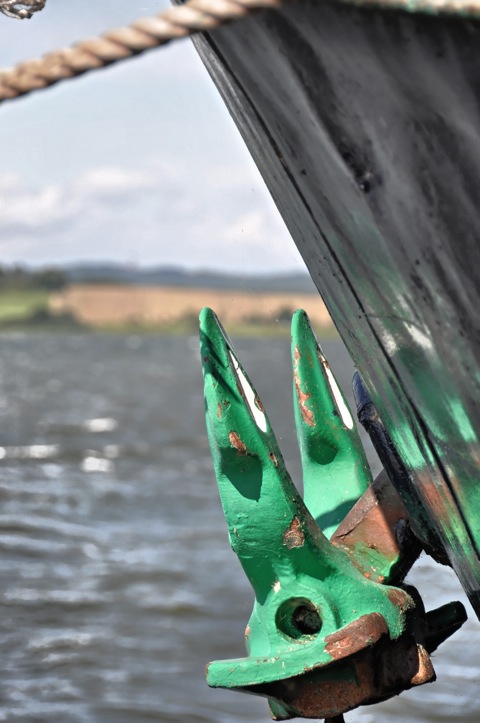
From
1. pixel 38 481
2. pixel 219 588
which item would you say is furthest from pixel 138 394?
pixel 219 588

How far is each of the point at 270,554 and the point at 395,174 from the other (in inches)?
43.1

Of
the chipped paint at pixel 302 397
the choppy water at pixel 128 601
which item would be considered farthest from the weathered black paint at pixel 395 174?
the choppy water at pixel 128 601

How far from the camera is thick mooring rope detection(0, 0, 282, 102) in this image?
147 centimetres

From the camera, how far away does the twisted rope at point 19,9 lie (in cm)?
204

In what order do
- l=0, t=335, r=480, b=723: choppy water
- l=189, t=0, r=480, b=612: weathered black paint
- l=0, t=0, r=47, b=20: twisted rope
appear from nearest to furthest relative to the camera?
l=189, t=0, r=480, b=612: weathered black paint < l=0, t=0, r=47, b=20: twisted rope < l=0, t=335, r=480, b=723: choppy water

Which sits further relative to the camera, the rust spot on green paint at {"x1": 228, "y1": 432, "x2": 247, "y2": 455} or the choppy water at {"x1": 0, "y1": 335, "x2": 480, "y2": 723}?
the choppy water at {"x1": 0, "y1": 335, "x2": 480, "y2": 723}

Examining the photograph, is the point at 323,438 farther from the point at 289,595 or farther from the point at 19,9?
the point at 19,9

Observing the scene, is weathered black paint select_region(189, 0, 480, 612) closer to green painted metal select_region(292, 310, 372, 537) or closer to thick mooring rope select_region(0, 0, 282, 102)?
thick mooring rope select_region(0, 0, 282, 102)

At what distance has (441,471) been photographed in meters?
2.32

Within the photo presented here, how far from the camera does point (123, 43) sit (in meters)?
1.47

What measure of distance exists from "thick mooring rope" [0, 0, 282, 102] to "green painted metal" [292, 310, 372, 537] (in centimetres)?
166

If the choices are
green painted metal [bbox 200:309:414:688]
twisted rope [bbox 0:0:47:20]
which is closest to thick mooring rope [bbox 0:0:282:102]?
twisted rope [bbox 0:0:47:20]

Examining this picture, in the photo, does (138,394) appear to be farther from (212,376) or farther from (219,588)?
(212,376)

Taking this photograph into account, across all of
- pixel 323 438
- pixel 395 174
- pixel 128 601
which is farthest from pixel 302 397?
pixel 128 601
